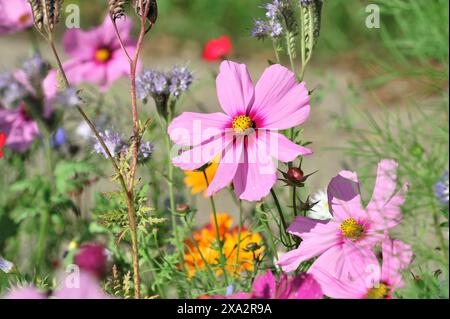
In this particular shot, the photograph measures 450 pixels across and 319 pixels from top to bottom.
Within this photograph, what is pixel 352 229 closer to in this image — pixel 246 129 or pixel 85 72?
pixel 246 129

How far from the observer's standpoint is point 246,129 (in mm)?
708

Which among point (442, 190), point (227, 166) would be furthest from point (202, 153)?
point (442, 190)

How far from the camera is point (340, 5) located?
300cm

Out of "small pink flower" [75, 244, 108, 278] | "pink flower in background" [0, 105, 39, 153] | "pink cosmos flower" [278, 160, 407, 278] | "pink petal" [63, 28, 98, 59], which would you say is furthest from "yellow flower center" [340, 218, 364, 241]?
"pink petal" [63, 28, 98, 59]

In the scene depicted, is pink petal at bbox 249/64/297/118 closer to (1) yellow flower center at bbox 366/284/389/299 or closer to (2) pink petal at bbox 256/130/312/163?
(2) pink petal at bbox 256/130/312/163

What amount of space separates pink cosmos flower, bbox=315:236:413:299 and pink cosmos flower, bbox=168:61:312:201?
9 centimetres

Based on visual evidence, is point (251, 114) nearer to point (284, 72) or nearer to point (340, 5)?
point (284, 72)

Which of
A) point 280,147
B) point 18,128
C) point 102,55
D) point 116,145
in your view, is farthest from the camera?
point 102,55

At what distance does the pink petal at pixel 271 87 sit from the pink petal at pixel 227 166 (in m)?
0.03

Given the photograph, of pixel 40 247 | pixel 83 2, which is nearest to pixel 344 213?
pixel 40 247

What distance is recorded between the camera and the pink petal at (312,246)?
2.22 ft

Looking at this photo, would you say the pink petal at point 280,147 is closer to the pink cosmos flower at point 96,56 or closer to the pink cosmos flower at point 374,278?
the pink cosmos flower at point 374,278

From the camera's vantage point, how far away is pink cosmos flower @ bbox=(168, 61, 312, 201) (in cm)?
66

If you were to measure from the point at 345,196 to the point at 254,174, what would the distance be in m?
0.11
